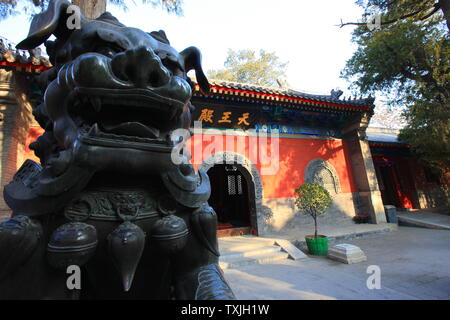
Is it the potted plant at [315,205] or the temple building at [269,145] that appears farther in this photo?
the potted plant at [315,205]

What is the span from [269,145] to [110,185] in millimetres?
6637

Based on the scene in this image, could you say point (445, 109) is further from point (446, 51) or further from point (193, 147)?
point (193, 147)

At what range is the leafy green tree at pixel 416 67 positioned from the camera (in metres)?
7.01

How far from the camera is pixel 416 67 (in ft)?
25.1

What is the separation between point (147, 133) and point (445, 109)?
359 inches

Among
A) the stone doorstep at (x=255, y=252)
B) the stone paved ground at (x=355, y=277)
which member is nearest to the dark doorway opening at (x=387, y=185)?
the stone paved ground at (x=355, y=277)

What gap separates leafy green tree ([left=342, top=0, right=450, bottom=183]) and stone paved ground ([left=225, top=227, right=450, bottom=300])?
358 centimetres

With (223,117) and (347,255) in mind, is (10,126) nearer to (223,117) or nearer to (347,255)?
(223,117)

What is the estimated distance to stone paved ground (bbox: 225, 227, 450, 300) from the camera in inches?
123

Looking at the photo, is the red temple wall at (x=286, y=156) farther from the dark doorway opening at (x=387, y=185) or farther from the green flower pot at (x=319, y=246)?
the dark doorway opening at (x=387, y=185)

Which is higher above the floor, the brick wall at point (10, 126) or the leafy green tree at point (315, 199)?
the brick wall at point (10, 126)

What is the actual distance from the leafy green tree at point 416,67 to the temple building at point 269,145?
3.85 feet

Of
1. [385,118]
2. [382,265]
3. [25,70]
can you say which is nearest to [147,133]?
[25,70]

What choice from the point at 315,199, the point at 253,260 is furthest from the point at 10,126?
the point at 315,199
